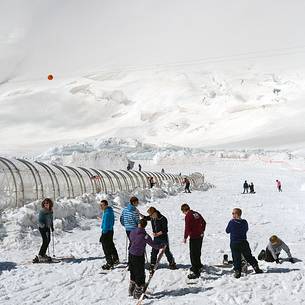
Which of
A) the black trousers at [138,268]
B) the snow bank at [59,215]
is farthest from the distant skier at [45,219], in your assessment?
the black trousers at [138,268]

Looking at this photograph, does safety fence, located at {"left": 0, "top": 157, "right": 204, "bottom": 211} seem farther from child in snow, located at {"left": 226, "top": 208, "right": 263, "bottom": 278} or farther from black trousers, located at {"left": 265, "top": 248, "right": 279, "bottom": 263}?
child in snow, located at {"left": 226, "top": 208, "right": 263, "bottom": 278}

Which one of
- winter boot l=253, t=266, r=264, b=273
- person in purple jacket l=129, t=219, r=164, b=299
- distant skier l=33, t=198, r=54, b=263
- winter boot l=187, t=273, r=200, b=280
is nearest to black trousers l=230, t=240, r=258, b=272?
winter boot l=253, t=266, r=264, b=273

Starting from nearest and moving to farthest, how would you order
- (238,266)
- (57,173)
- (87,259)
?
(238,266) → (87,259) → (57,173)

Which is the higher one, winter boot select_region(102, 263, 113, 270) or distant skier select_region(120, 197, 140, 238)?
distant skier select_region(120, 197, 140, 238)

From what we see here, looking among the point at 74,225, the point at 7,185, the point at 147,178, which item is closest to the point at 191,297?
the point at 74,225

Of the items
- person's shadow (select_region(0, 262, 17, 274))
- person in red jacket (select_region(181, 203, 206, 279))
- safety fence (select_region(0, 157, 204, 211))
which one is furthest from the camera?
safety fence (select_region(0, 157, 204, 211))

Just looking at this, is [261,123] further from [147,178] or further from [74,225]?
[74,225]

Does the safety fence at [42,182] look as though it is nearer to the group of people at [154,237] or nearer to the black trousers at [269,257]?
the group of people at [154,237]

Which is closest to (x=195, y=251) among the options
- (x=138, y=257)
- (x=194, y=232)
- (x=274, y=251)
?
(x=194, y=232)

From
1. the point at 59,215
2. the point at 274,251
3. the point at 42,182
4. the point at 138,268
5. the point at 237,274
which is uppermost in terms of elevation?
the point at 42,182

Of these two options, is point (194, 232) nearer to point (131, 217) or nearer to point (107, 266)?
point (131, 217)

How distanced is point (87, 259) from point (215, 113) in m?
167

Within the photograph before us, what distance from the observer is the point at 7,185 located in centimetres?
2131

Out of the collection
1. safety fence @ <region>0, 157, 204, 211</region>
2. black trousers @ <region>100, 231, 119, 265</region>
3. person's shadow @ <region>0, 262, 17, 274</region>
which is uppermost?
safety fence @ <region>0, 157, 204, 211</region>
